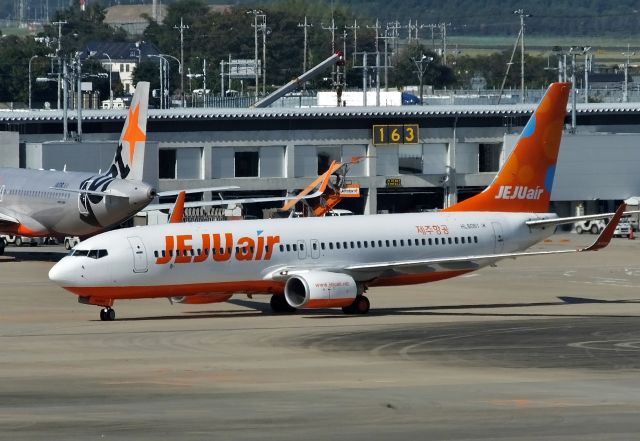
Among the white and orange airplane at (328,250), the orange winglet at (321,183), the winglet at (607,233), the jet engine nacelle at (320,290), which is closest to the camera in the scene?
the white and orange airplane at (328,250)

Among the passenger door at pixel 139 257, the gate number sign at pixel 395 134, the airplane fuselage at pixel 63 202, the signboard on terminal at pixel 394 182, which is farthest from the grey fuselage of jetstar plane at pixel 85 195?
the signboard on terminal at pixel 394 182

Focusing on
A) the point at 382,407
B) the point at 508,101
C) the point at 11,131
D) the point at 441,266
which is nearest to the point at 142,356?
the point at 382,407

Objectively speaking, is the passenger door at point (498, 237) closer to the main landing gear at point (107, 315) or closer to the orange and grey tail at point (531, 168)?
the orange and grey tail at point (531, 168)

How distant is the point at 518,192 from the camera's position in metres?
61.5

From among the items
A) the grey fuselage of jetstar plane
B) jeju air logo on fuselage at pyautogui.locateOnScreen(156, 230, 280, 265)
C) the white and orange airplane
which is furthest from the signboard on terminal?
jeju air logo on fuselage at pyautogui.locateOnScreen(156, 230, 280, 265)

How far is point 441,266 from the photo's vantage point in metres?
57.1

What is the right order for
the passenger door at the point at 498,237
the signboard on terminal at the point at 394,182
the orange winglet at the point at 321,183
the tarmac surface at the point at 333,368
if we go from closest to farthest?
the tarmac surface at the point at 333,368 → the passenger door at the point at 498,237 → the orange winglet at the point at 321,183 → the signboard on terminal at the point at 394,182

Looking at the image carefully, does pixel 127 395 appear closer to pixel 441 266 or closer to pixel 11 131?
pixel 441 266

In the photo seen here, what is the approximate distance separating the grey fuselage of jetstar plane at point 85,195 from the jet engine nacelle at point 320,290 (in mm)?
27147

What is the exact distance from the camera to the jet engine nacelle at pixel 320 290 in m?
54.6

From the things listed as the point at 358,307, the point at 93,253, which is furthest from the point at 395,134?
the point at 93,253

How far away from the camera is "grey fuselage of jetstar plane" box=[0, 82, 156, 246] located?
268ft

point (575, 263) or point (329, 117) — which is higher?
point (329, 117)

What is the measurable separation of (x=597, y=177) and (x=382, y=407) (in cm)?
9114
